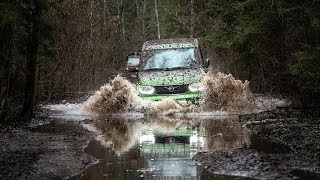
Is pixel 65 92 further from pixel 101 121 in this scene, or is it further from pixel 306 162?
pixel 306 162

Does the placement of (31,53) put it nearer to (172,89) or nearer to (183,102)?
(172,89)

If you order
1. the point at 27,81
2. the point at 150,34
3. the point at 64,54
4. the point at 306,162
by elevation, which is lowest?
the point at 306,162

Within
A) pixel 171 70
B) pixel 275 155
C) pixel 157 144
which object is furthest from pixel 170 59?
pixel 275 155

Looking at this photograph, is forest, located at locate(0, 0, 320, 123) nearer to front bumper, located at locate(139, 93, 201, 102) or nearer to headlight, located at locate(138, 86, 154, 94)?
front bumper, located at locate(139, 93, 201, 102)

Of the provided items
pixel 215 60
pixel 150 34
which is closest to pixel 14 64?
pixel 215 60

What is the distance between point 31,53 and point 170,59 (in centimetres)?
504

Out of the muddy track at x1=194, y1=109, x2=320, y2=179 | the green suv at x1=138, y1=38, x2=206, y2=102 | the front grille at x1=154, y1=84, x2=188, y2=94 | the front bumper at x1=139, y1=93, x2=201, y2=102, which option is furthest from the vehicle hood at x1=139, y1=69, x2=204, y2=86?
the muddy track at x1=194, y1=109, x2=320, y2=179

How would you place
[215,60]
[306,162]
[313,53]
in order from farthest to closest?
1. [215,60]
2. [313,53]
3. [306,162]

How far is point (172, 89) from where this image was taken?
16391 mm

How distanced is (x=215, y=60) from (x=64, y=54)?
1072 cm

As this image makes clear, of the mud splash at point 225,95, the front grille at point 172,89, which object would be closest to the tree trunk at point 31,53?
the front grille at point 172,89

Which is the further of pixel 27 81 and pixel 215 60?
pixel 215 60

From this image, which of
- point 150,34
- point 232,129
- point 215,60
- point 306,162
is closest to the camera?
point 306,162

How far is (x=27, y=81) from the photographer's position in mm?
14734
